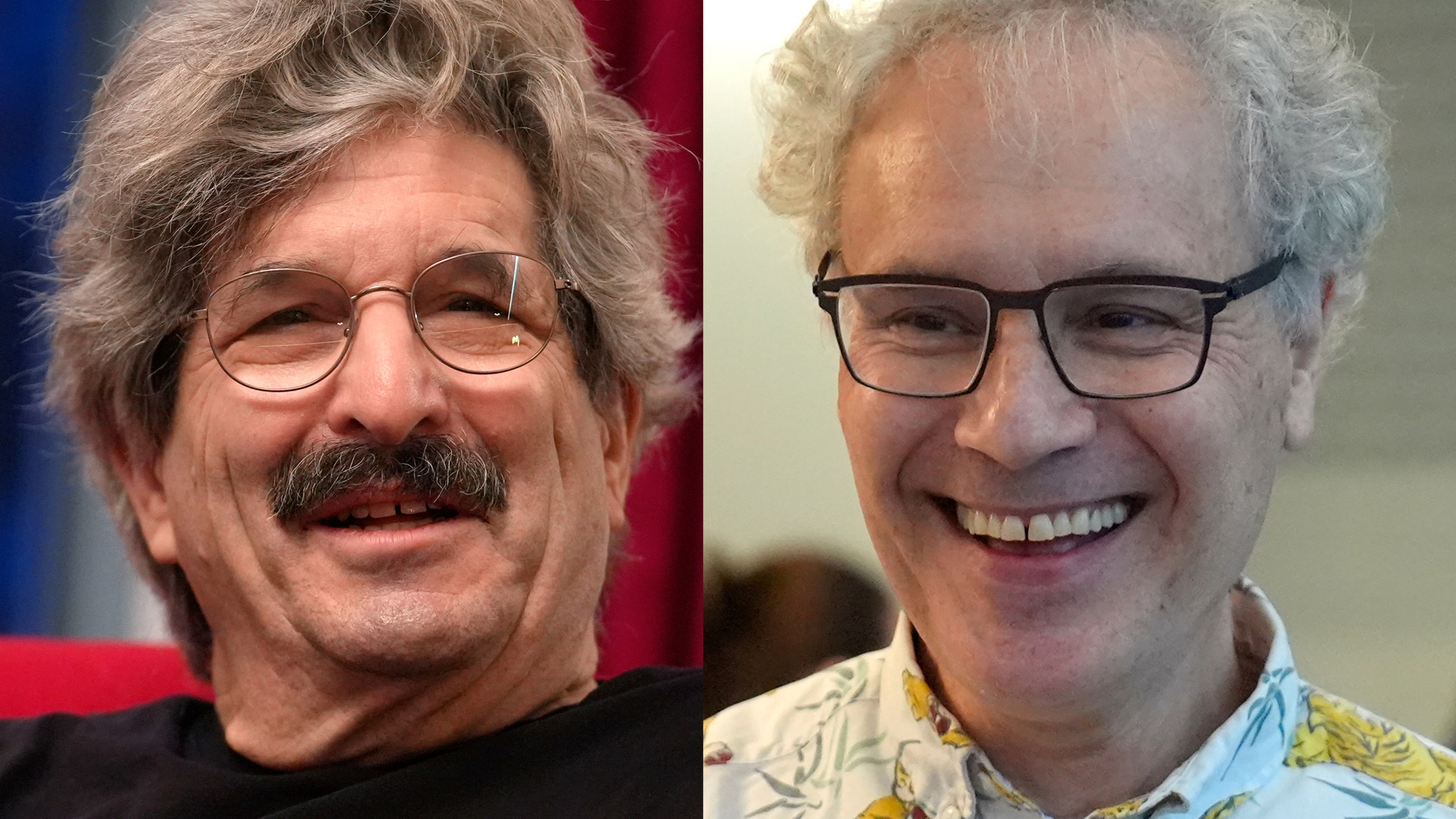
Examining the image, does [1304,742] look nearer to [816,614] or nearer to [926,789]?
[926,789]

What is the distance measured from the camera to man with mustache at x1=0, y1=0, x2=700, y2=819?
1.24 metres

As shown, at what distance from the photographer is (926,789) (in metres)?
1.00

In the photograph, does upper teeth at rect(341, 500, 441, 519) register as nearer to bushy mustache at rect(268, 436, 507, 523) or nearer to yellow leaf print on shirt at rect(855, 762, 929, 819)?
bushy mustache at rect(268, 436, 507, 523)

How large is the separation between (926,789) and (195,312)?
91 centimetres

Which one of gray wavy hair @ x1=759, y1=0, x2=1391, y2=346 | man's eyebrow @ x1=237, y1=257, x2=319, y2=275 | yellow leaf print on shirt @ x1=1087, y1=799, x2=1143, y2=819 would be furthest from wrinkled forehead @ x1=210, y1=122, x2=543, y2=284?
yellow leaf print on shirt @ x1=1087, y1=799, x2=1143, y2=819

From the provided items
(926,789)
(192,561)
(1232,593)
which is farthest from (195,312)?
(1232,593)

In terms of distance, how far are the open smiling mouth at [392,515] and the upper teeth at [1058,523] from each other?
59cm

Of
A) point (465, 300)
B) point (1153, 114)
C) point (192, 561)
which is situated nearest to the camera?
point (1153, 114)

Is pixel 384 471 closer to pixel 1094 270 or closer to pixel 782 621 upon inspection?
pixel 782 621

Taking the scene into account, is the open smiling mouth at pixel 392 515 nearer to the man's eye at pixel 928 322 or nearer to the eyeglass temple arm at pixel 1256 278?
the man's eye at pixel 928 322

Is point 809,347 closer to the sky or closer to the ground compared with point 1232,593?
closer to the sky

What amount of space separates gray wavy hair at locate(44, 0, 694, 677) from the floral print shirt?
1.54 ft

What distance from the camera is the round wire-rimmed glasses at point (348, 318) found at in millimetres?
1229

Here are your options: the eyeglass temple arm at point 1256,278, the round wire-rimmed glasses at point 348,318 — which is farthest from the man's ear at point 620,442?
the eyeglass temple arm at point 1256,278
